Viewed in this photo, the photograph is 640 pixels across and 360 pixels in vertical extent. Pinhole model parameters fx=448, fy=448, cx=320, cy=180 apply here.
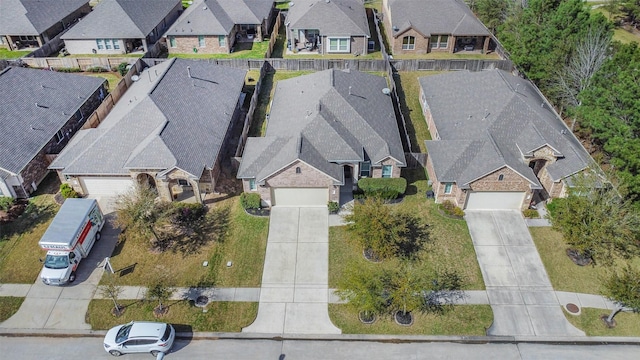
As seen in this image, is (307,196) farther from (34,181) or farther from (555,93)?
(555,93)

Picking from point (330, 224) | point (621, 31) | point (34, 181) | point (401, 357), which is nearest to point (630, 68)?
point (330, 224)

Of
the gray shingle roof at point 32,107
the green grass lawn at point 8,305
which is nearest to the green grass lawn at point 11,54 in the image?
the gray shingle roof at point 32,107

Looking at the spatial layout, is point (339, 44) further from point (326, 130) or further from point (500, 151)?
A: point (500, 151)

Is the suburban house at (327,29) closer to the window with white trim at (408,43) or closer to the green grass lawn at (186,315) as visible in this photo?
the window with white trim at (408,43)

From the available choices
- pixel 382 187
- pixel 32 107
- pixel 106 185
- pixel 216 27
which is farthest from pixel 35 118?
pixel 382 187

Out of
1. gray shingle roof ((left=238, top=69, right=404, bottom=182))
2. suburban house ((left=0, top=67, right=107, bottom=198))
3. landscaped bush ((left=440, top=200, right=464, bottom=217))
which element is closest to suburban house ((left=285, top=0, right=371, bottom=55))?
gray shingle roof ((left=238, top=69, right=404, bottom=182))

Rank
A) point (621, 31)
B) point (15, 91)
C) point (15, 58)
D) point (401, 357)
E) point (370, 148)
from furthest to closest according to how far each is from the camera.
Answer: point (621, 31) < point (15, 58) < point (15, 91) < point (370, 148) < point (401, 357)
